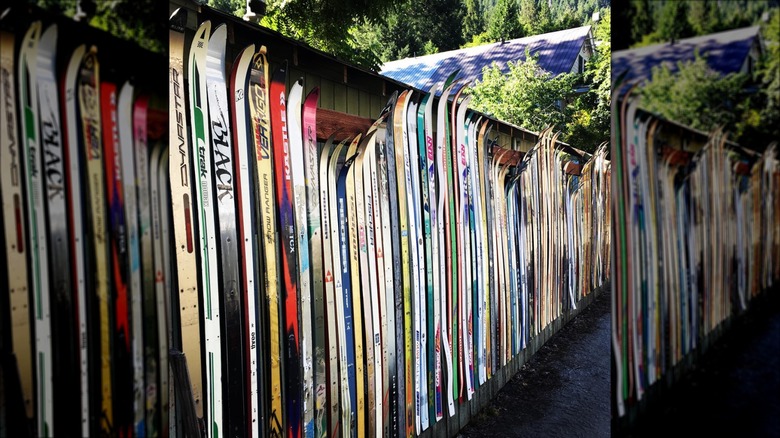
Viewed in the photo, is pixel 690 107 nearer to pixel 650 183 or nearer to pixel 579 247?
pixel 650 183

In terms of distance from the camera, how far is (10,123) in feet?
2.74

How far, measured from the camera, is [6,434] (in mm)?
835

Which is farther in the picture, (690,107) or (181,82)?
(181,82)

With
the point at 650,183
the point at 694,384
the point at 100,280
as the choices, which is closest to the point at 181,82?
the point at 100,280

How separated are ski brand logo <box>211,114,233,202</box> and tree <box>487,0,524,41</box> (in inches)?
1015

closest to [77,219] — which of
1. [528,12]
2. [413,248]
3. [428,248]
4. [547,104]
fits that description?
[413,248]

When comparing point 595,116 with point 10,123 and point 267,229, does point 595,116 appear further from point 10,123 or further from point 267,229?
point 10,123

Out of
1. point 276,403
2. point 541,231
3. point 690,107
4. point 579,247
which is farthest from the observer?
point 579,247

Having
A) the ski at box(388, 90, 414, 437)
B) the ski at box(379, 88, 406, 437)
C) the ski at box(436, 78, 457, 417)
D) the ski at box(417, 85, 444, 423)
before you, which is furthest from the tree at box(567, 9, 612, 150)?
the ski at box(379, 88, 406, 437)

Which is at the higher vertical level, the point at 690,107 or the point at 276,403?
the point at 690,107

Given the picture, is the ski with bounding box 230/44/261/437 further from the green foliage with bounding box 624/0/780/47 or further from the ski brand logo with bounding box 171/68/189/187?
the green foliage with bounding box 624/0/780/47

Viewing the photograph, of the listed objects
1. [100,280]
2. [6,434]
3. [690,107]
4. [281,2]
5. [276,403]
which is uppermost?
[281,2]

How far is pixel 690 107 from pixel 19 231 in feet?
3.63

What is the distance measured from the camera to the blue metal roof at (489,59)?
16.3 meters
